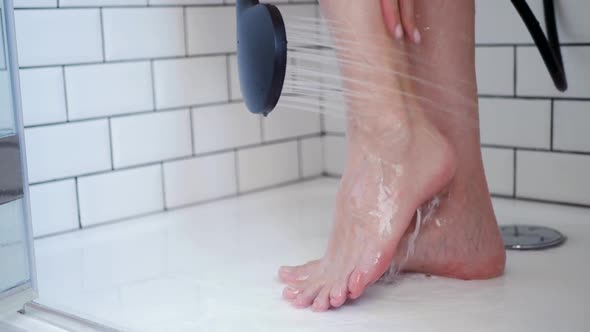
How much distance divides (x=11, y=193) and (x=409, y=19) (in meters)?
0.43

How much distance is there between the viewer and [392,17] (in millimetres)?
713

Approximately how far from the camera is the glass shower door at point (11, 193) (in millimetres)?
699

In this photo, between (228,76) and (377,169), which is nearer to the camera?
(377,169)

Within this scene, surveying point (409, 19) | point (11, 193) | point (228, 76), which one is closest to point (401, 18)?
point (409, 19)

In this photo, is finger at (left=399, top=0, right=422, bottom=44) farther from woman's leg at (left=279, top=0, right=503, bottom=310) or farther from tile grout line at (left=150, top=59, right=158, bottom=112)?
tile grout line at (left=150, top=59, right=158, bottom=112)

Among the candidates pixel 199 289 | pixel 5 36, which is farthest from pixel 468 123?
pixel 5 36

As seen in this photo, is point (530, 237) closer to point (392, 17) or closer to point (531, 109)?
point (531, 109)

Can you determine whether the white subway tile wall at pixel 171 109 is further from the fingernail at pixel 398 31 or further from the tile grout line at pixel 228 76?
the fingernail at pixel 398 31

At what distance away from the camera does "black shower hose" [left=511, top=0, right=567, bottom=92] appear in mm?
942

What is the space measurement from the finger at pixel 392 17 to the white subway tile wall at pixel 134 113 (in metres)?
0.50

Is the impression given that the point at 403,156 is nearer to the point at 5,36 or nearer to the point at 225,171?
the point at 5,36

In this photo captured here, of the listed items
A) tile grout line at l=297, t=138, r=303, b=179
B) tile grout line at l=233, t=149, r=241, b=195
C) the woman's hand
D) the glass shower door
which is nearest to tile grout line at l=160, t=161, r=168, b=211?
tile grout line at l=233, t=149, r=241, b=195

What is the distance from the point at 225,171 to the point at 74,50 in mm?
336

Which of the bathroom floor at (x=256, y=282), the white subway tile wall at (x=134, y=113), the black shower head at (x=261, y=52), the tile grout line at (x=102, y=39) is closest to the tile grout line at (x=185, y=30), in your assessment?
the white subway tile wall at (x=134, y=113)
